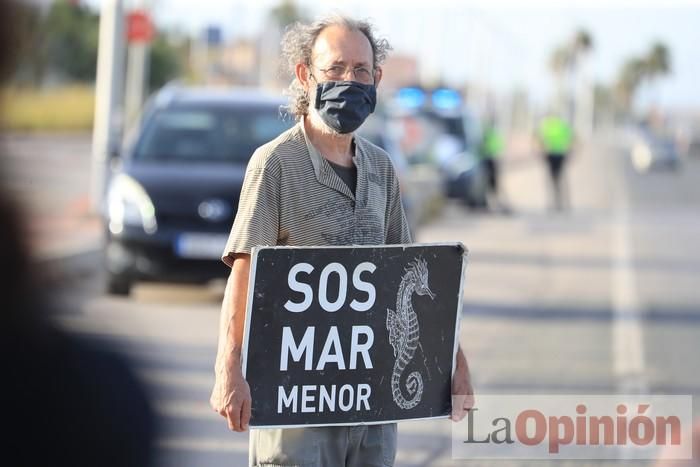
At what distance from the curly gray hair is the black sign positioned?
46 centimetres

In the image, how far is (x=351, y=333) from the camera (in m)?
3.58

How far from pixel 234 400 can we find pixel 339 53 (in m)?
0.96

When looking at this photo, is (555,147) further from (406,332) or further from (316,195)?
(316,195)

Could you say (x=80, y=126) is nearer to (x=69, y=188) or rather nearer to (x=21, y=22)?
(x=69, y=188)

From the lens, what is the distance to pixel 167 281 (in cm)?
1144

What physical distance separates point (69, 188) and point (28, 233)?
25.1 m

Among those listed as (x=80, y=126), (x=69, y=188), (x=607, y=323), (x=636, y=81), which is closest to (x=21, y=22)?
(x=607, y=323)

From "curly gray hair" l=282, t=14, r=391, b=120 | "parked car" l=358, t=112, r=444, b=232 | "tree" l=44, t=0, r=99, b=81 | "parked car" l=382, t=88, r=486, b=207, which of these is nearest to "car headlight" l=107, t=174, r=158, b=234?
"parked car" l=358, t=112, r=444, b=232

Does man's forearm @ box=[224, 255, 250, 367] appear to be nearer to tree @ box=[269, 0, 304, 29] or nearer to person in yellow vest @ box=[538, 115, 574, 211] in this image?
person in yellow vest @ box=[538, 115, 574, 211]

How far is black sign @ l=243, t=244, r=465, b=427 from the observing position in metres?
3.44

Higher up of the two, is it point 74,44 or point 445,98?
point 74,44

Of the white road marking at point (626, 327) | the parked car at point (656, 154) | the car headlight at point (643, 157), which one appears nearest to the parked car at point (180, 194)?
the white road marking at point (626, 327)

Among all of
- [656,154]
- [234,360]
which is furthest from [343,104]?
[656,154]

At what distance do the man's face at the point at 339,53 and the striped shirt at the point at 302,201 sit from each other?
0.45 feet
